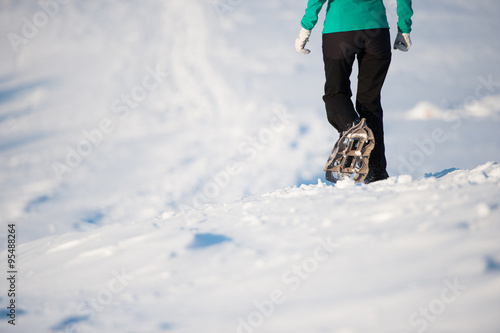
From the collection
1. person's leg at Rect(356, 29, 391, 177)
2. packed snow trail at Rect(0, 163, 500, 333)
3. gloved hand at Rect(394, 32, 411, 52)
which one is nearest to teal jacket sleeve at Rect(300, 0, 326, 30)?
person's leg at Rect(356, 29, 391, 177)

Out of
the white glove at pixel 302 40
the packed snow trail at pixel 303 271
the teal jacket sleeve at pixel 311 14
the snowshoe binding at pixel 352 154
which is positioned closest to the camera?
the packed snow trail at pixel 303 271

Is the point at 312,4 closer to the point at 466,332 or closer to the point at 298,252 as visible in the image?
the point at 298,252

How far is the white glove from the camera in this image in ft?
10.4

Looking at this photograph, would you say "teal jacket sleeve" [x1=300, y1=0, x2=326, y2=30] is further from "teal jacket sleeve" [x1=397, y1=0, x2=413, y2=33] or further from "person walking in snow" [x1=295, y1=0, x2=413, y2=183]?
"teal jacket sleeve" [x1=397, y1=0, x2=413, y2=33]

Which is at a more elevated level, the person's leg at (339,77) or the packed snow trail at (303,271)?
the person's leg at (339,77)

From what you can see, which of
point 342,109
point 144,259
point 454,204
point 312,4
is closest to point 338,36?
point 312,4

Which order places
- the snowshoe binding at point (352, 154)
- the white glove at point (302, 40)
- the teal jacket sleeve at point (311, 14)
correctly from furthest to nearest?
the white glove at point (302, 40)
the teal jacket sleeve at point (311, 14)
the snowshoe binding at point (352, 154)

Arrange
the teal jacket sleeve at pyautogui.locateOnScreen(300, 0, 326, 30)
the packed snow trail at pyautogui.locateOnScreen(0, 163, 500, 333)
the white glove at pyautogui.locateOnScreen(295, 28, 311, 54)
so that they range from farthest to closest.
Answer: the white glove at pyautogui.locateOnScreen(295, 28, 311, 54)
the teal jacket sleeve at pyautogui.locateOnScreen(300, 0, 326, 30)
the packed snow trail at pyautogui.locateOnScreen(0, 163, 500, 333)

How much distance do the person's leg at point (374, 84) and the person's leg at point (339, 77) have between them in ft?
0.37

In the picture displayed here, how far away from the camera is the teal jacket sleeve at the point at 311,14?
10.1 feet

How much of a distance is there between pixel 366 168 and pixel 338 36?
3.20ft

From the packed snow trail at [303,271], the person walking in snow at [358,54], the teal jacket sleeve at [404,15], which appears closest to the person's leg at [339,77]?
the person walking in snow at [358,54]

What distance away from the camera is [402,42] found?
128 inches

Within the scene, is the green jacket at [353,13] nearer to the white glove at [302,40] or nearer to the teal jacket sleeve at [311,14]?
the teal jacket sleeve at [311,14]
